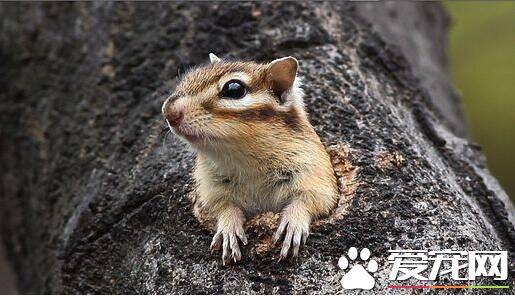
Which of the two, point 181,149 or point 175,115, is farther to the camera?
point 181,149

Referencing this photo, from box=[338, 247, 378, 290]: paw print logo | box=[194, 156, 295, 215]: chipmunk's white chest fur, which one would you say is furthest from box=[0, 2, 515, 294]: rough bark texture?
box=[194, 156, 295, 215]: chipmunk's white chest fur

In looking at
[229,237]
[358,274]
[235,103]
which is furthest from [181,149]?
[358,274]

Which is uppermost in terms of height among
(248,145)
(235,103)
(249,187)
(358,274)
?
(235,103)

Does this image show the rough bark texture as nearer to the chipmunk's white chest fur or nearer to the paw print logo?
the paw print logo

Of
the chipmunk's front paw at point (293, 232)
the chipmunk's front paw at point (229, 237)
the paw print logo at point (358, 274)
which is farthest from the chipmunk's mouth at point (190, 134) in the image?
the paw print logo at point (358, 274)

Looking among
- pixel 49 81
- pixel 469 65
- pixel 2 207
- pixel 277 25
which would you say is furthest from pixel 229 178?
pixel 469 65

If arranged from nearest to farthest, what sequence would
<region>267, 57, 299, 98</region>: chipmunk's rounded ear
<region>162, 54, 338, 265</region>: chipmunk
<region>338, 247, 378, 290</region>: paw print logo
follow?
<region>338, 247, 378, 290</region>: paw print logo
<region>162, 54, 338, 265</region>: chipmunk
<region>267, 57, 299, 98</region>: chipmunk's rounded ear

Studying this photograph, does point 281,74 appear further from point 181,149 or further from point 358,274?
point 358,274

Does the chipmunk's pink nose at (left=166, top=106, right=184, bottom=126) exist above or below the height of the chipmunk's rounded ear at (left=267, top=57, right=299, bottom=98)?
below
